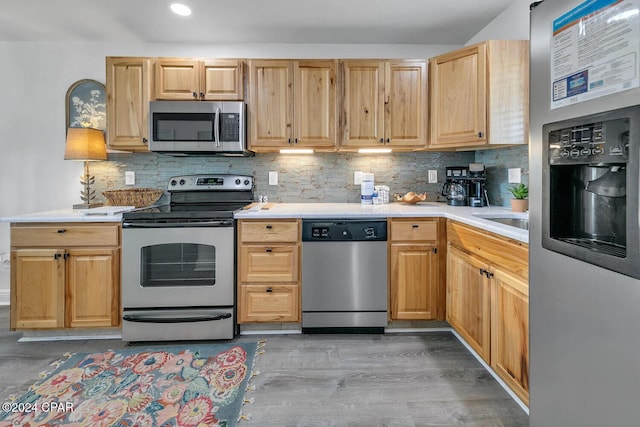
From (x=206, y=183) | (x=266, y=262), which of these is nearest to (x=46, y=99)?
(x=206, y=183)

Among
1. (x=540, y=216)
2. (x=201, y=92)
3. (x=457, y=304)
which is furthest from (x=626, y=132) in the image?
(x=201, y=92)

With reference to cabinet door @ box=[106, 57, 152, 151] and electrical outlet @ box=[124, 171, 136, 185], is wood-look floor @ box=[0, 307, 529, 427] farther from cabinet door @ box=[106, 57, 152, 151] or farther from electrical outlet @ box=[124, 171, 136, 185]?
cabinet door @ box=[106, 57, 152, 151]

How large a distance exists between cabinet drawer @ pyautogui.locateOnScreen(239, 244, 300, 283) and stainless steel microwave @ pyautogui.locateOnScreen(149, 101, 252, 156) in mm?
821

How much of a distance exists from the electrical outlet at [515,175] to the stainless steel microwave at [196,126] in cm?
204

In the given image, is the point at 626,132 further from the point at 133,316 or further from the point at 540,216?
the point at 133,316

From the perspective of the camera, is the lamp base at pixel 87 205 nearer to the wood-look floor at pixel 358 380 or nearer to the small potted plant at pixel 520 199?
the wood-look floor at pixel 358 380

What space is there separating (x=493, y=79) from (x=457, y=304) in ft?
5.05

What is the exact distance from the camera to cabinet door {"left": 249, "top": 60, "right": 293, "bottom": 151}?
2830mm

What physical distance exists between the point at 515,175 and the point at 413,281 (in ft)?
3.54

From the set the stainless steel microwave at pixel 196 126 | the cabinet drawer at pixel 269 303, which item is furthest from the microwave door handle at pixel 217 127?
the cabinet drawer at pixel 269 303

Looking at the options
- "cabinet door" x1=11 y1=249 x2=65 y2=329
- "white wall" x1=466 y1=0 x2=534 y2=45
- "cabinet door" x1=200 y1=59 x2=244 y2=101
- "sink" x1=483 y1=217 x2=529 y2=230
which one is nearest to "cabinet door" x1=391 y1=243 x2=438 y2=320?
"sink" x1=483 y1=217 x2=529 y2=230

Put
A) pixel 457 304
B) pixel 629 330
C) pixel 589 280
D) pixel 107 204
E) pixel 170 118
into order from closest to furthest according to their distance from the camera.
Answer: pixel 629 330
pixel 589 280
pixel 457 304
pixel 170 118
pixel 107 204

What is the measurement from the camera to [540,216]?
115cm

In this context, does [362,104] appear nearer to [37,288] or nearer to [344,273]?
[344,273]
